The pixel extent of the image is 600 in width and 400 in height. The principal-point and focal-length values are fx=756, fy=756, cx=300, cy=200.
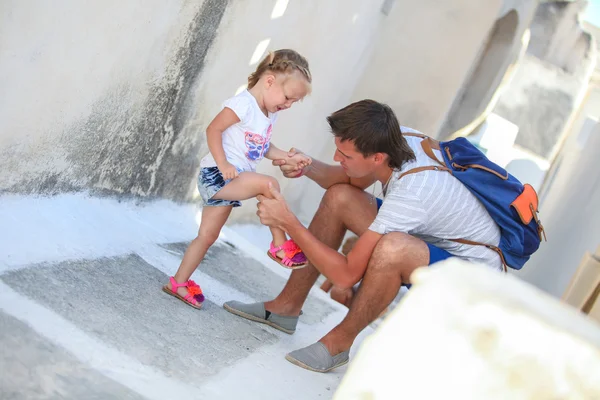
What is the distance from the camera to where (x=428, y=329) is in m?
1.18

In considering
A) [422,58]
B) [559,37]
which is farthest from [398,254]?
[559,37]

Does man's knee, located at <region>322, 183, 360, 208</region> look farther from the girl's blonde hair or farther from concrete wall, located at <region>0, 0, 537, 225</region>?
concrete wall, located at <region>0, 0, 537, 225</region>

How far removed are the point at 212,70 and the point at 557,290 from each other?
508cm

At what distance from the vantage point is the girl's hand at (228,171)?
2826 mm

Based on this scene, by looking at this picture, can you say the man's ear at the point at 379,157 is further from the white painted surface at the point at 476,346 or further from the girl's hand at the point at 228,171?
the white painted surface at the point at 476,346

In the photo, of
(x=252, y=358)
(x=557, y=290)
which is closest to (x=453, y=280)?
(x=252, y=358)

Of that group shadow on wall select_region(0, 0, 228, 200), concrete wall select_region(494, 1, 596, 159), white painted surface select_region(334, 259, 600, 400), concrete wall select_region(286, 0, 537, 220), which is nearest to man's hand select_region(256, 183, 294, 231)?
shadow on wall select_region(0, 0, 228, 200)

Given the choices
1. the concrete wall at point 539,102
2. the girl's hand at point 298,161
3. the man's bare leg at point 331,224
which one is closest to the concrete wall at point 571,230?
the man's bare leg at point 331,224

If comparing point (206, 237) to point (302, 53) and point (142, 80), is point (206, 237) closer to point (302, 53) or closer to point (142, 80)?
point (142, 80)

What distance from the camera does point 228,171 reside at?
2830 millimetres

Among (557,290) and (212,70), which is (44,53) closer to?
(212,70)

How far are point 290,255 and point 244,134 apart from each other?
20.7 inches

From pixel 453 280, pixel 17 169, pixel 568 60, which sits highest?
pixel 568 60

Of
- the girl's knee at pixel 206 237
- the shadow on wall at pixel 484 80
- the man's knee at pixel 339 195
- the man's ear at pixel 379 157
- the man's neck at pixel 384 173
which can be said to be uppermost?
the shadow on wall at pixel 484 80
